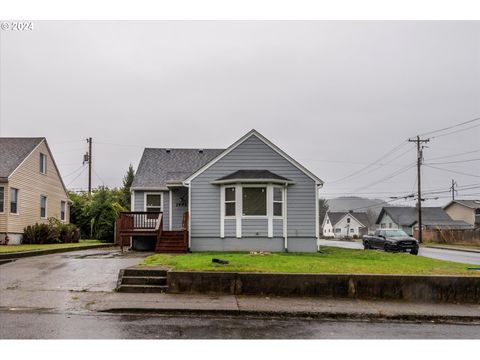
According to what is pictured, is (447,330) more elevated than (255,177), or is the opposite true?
(255,177)

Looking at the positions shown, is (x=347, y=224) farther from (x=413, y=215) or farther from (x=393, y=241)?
(x=393, y=241)

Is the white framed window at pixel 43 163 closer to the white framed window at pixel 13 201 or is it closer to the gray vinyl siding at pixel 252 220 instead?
the white framed window at pixel 13 201

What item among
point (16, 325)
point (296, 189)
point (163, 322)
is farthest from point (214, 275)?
point (296, 189)

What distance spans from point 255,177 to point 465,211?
64.1 m

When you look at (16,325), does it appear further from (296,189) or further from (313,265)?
(296,189)

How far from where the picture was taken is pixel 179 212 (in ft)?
79.9

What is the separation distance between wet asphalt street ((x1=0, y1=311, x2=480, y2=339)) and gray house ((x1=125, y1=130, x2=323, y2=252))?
10887 millimetres

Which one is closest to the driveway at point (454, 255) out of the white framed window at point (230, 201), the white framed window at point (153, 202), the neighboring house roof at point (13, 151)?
the white framed window at point (230, 201)

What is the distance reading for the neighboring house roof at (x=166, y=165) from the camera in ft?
82.5

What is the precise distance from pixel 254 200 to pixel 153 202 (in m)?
6.89

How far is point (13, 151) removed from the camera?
94.0 feet

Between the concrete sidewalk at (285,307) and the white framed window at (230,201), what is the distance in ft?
30.3

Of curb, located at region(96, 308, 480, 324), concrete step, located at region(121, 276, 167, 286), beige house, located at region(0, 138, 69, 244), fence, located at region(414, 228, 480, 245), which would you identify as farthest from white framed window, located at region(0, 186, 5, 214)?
fence, located at region(414, 228, 480, 245)

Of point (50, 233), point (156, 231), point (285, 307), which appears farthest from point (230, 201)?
point (50, 233)
